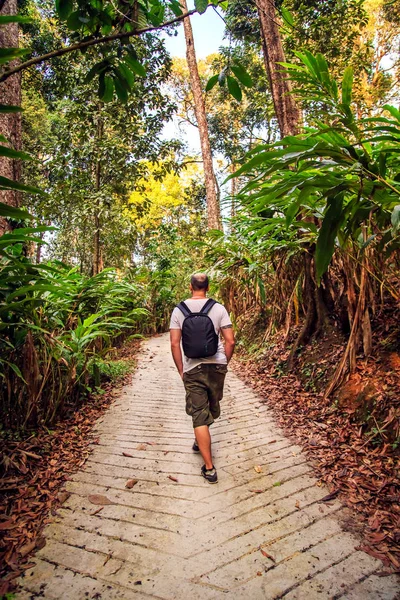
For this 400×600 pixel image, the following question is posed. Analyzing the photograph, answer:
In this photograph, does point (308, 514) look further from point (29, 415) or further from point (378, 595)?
point (29, 415)

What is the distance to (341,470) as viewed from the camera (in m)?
2.26

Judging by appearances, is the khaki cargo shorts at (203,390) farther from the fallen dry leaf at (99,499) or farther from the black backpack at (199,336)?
the fallen dry leaf at (99,499)

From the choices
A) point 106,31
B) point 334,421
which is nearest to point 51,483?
point 334,421

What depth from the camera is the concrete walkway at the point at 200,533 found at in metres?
1.47

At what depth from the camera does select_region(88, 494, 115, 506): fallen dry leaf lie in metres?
2.07

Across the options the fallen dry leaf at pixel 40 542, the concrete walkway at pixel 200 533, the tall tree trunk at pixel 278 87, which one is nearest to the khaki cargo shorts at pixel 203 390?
the concrete walkway at pixel 200 533

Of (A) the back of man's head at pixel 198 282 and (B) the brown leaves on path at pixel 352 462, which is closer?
(B) the brown leaves on path at pixel 352 462

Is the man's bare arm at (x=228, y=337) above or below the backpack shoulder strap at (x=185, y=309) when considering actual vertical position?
below

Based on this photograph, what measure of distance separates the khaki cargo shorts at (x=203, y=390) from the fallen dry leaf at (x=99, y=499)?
768 mm

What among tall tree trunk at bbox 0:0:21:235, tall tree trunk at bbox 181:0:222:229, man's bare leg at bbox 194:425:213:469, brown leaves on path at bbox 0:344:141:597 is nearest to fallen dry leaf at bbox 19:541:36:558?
brown leaves on path at bbox 0:344:141:597

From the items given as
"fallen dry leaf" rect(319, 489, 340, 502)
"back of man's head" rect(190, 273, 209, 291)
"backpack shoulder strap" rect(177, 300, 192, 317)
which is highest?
"back of man's head" rect(190, 273, 209, 291)

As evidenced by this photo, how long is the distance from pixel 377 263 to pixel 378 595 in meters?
2.44

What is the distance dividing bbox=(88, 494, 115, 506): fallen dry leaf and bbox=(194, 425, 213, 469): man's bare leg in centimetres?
69

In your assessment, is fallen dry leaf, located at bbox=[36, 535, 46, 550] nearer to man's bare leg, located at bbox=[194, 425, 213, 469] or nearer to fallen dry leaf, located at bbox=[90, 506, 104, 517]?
fallen dry leaf, located at bbox=[90, 506, 104, 517]
